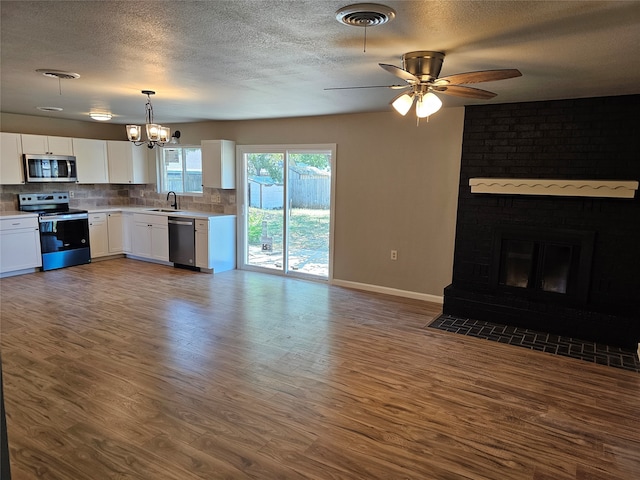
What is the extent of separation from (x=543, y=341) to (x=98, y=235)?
6731mm

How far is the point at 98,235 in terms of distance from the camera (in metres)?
6.95

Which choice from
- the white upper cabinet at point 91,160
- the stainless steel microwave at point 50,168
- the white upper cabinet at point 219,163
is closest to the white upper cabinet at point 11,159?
the stainless steel microwave at point 50,168

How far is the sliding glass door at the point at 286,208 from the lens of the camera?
19.8 ft

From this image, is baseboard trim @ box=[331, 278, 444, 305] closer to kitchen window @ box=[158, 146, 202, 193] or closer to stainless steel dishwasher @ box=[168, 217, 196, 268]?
stainless steel dishwasher @ box=[168, 217, 196, 268]

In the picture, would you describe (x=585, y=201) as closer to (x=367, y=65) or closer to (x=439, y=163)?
(x=439, y=163)

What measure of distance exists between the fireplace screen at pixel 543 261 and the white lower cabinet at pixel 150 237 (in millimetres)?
5054

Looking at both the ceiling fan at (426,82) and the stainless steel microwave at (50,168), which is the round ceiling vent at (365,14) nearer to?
the ceiling fan at (426,82)

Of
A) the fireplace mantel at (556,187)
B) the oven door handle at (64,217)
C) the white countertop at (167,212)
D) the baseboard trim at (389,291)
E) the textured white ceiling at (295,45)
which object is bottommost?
Result: the baseboard trim at (389,291)

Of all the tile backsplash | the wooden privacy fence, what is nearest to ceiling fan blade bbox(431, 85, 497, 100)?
the wooden privacy fence

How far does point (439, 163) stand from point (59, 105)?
4831mm

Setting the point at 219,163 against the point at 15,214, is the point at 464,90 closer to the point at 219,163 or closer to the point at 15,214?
the point at 219,163

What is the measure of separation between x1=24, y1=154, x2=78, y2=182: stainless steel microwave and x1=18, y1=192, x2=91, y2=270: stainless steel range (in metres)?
0.27

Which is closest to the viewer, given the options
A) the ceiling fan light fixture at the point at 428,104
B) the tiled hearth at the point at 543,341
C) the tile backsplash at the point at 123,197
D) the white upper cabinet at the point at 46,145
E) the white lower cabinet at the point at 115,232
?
the ceiling fan light fixture at the point at 428,104

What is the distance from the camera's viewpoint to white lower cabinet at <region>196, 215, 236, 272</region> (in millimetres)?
6320
